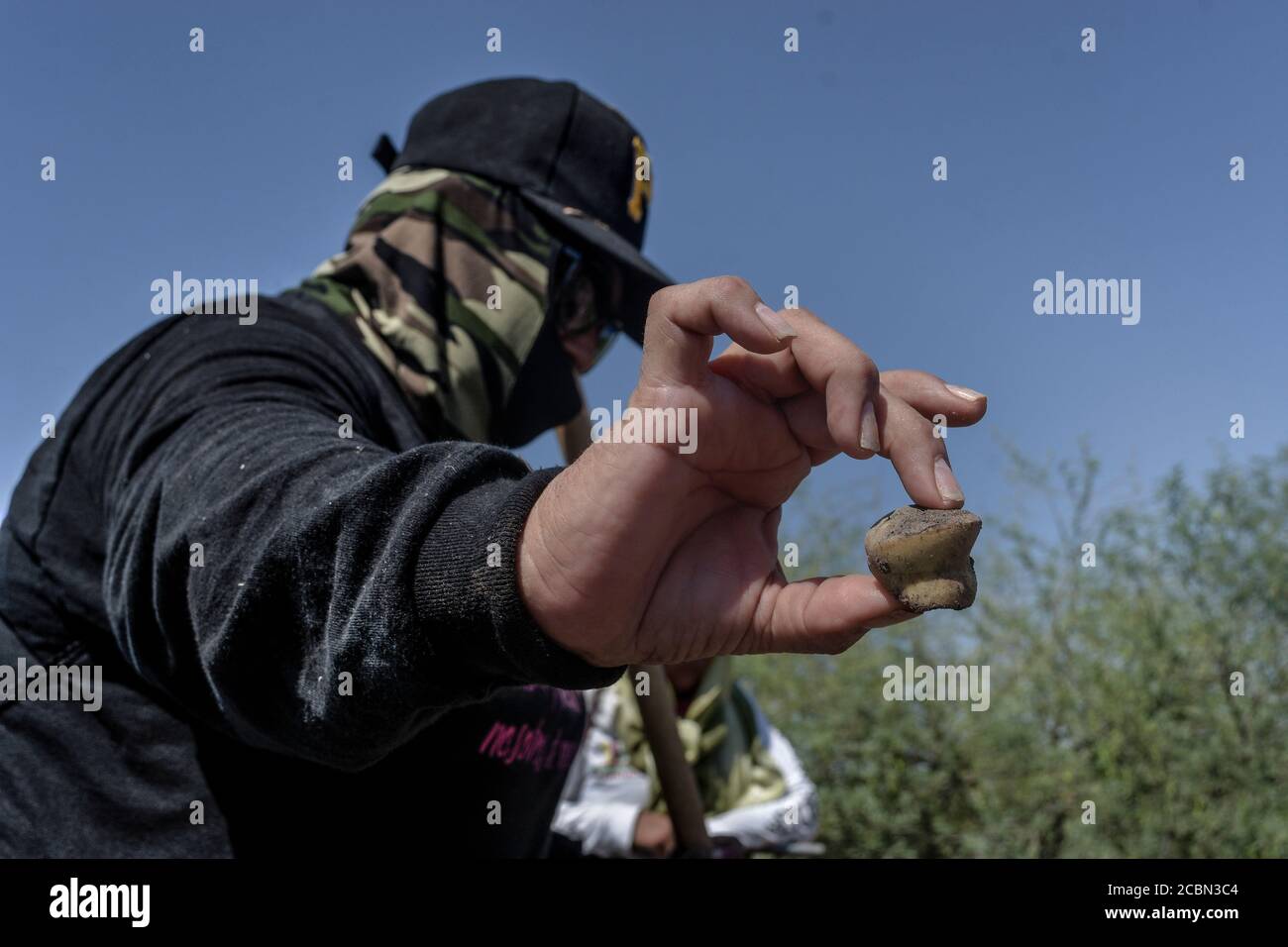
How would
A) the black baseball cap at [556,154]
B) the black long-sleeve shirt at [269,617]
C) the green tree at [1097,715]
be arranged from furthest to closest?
1. the green tree at [1097,715]
2. the black baseball cap at [556,154]
3. the black long-sleeve shirt at [269,617]

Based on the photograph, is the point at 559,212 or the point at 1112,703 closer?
the point at 559,212

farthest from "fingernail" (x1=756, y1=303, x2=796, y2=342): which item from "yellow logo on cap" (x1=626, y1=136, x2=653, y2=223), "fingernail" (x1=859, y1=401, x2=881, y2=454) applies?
"yellow logo on cap" (x1=626, y1=136, x2=653, y2=223)

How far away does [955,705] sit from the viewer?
650 centimetres

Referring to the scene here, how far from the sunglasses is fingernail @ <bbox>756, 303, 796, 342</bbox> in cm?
154

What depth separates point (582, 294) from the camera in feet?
9.27

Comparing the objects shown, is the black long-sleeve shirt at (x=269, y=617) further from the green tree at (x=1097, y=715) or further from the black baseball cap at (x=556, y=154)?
the green tree at (x=1097, y=715)

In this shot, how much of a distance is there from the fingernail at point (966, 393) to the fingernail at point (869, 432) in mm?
119

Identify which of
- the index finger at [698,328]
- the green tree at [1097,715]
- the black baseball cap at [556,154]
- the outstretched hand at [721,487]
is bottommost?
the green tree at [1097,715]

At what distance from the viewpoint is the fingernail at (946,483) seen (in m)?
1.12

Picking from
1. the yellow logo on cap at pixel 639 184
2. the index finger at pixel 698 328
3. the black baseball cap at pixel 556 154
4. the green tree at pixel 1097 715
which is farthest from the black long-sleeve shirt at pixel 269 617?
the green tree at pixel 1097 715

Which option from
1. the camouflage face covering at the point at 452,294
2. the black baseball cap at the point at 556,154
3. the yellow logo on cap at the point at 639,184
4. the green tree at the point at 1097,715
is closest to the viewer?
the camouflage face covering at the point at 452,294

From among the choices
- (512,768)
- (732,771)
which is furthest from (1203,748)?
(512,768)
